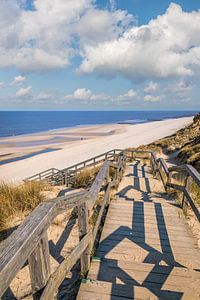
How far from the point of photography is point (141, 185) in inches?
340

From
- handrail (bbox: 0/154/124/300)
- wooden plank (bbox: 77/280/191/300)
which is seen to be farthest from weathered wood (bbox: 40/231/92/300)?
wooden plank (bbox: 77/280/191/300)

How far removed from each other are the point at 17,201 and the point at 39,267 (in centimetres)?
433

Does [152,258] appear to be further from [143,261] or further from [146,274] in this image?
[146,274]

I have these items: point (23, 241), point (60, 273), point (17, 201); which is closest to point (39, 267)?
point (23, 241)

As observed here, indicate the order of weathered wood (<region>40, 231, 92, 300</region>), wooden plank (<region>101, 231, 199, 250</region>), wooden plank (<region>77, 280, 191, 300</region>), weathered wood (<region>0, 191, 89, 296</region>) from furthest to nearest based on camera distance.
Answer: wooden plank (<region>101, 231, 199, 250</region>)
wooden plank (<region>77, 280, 191, 300</region>)
weathered wood (<region>40, 231, 92, 300</region>)
weathered wood (<region>0, 191, 89, 296</region>)

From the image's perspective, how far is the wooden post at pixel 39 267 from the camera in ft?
6.09

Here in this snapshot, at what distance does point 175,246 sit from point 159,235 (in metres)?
0.44

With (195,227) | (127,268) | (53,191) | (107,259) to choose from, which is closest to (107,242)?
(107,259)

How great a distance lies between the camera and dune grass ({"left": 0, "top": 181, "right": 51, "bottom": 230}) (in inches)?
210

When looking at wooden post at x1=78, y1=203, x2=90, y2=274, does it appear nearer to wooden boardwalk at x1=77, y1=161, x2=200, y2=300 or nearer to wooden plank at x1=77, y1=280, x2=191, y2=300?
wooden boardwalk at x1=77, y1=161, x2=200, y2=300

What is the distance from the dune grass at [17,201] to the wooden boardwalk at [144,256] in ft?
6.46

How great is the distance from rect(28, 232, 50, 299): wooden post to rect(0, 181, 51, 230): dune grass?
3.37m

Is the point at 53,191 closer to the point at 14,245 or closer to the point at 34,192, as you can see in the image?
the point at 34,192

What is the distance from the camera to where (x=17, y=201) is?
19.5 feet
